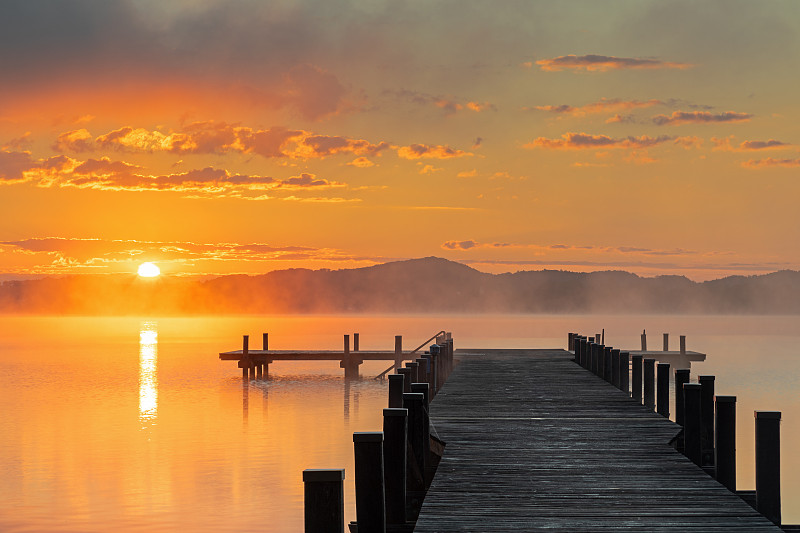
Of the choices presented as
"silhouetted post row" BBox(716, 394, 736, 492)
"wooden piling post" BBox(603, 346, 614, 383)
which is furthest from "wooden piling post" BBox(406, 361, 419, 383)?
"wooden piling post" BBox(603, 346, 614, 383)

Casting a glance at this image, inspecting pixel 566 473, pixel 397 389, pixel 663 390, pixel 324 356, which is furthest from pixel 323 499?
pixel 324 356

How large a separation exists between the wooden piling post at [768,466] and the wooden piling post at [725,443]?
3.67 ft

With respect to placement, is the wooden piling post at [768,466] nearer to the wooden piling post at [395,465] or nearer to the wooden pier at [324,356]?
the wooden piling post at [395,465]

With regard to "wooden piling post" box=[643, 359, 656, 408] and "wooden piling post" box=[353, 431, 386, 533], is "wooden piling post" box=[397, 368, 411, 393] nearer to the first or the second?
"wooden piling post" box=[643, 359, 656, 408]

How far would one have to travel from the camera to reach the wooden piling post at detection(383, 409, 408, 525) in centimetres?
1048

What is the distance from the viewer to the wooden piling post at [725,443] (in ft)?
41.6

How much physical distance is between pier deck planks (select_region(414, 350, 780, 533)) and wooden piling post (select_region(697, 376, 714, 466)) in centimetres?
43

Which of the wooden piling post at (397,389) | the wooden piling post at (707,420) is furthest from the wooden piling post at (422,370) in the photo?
the wooden piling post at (707,420)

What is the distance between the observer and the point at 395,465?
10.5 meters

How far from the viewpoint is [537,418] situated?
1736cm

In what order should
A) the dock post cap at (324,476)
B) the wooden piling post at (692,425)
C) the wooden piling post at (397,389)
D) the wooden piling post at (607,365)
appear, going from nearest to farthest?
the dock post cap at (324,476) < the wooden piling post at (692,425) < the wooden piling post at (397,389) < the wooden piling post at (607,365)

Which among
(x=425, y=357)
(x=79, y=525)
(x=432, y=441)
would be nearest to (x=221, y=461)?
(x=79, y=525)

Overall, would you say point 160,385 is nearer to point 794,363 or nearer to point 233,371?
point 233,371

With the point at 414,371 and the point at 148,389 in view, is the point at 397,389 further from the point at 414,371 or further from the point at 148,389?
the point at 148,389
